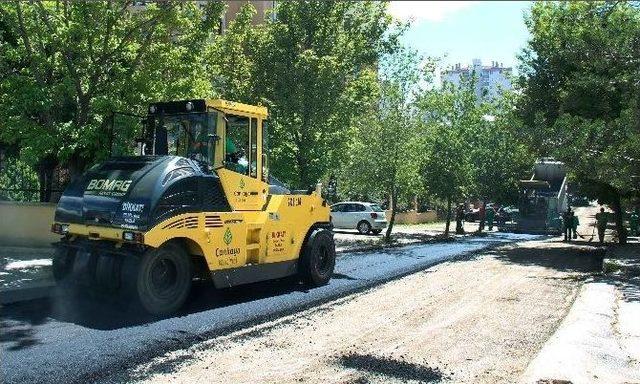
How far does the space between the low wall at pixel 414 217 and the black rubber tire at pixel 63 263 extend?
29363 mm

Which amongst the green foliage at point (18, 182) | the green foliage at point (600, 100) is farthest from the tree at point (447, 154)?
the green foliage at point (18, 182)

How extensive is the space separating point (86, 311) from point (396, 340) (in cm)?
441

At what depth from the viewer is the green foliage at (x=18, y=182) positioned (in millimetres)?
15703

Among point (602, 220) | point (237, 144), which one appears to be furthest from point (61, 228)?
point (602, 220)

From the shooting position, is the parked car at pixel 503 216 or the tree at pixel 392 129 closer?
the tree at pixel 392 129

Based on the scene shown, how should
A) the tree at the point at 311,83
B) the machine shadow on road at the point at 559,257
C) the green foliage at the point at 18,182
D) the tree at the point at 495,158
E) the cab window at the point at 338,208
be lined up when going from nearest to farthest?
1. the green foliage at the point at 18,182
2. the machine shadow on road at the point at 559,257
3. the tree at the point at 311,83
4. the cab window at the point at 338,208
5. the tree at the point at 495,158

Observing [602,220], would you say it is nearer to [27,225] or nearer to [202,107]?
[202,107]

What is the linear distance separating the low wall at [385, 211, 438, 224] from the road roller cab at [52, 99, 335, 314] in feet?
90.5

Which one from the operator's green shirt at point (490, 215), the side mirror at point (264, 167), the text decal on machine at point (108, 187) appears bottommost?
the operator's green shirt at point (490, 215)

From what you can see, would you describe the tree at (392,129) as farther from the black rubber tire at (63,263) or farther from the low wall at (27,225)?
the black rubber tire at (63,263)

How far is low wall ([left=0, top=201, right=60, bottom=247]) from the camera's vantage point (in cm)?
1480

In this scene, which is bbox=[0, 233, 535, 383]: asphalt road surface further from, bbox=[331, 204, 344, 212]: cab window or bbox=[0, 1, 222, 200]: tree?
bbox=[331, 204, 344, 212]: cab window

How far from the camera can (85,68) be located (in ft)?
40.4

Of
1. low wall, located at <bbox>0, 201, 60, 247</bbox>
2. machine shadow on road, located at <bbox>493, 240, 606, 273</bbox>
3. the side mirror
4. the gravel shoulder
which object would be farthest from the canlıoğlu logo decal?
machine shadow on road, located at <bbox>493, 240, 606, 273</bbox>
